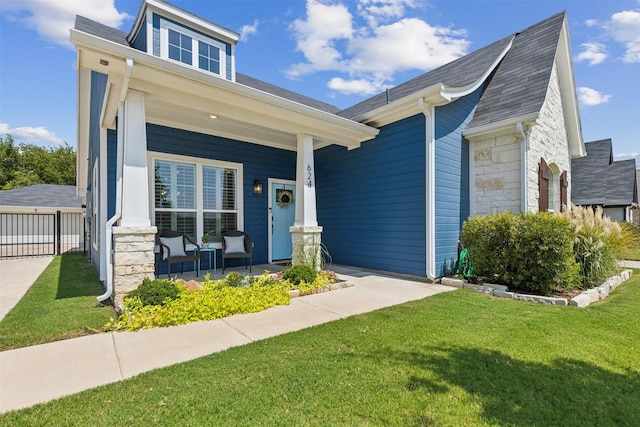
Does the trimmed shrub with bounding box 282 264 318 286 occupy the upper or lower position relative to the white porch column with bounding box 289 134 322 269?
lower

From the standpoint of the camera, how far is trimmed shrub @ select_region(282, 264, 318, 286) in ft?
15.8

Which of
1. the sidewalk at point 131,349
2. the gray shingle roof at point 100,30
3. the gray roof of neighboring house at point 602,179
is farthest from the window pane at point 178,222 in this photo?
the gray roof of neighboring house at point 602,179

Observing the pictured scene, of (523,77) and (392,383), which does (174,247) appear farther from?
(523,77)

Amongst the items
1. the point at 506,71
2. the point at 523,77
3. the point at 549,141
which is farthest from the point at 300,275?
the point at 506,71

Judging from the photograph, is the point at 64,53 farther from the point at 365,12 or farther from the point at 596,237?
the point at 596,237

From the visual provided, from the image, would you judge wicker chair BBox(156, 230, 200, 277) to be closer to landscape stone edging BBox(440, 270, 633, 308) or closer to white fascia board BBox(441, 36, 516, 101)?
landscape stone edging BBox(440, 270, 633, 308)

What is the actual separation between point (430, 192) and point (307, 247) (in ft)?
8.12

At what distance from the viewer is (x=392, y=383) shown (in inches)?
81.7

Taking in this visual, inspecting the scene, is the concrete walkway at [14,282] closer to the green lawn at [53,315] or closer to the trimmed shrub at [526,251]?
the green lawn at [53,315]

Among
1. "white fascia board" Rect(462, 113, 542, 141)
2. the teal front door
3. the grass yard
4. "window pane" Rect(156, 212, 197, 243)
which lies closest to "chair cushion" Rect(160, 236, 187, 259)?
"window pane" Rect(156, 212, 197, 243)

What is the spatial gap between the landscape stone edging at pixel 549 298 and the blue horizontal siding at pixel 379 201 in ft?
2.29

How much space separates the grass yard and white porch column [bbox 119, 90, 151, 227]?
2298mm

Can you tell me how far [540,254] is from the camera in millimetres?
4492

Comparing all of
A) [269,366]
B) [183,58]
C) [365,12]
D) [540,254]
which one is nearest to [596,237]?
[540,254]
